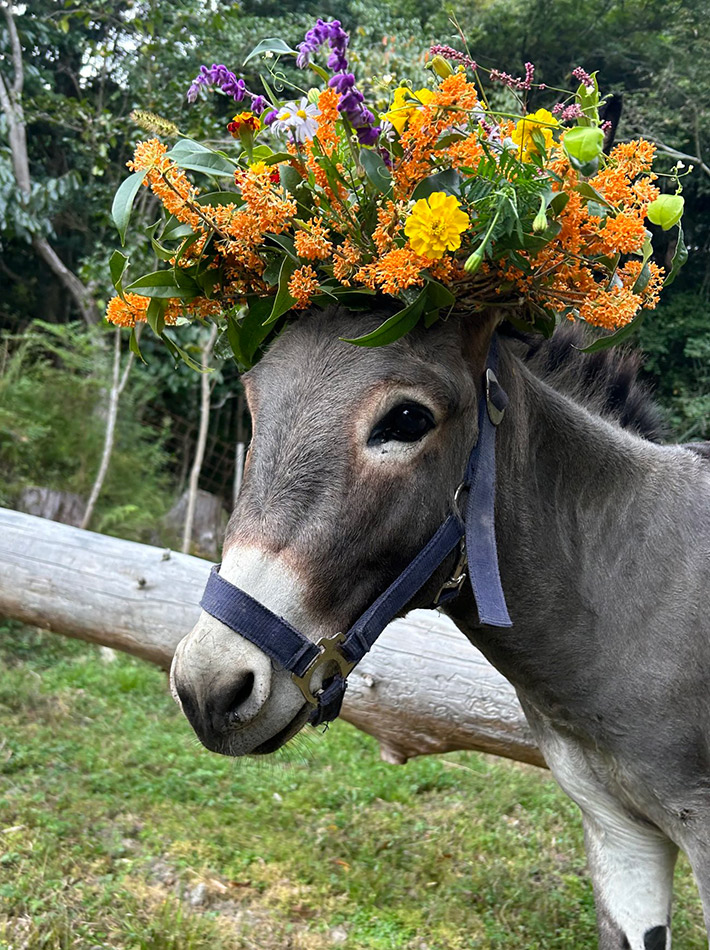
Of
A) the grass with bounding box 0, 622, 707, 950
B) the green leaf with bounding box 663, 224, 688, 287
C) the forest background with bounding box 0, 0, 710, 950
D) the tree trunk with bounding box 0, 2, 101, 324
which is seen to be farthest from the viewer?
the tree trunk with bounding box 0, 2, 101, 324

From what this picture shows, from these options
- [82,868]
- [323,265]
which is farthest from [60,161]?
[323,265]

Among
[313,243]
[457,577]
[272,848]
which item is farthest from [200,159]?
[272,848]

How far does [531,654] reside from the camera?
1857 millimetres

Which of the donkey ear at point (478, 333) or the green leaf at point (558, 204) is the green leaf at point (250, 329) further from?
the green leaf at point (558, 204)

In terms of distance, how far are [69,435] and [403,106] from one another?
685 centimetres

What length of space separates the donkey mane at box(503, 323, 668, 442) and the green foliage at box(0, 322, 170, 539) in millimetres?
5625

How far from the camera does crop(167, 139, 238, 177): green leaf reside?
5.24 ft

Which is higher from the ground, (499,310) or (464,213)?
(464,213)

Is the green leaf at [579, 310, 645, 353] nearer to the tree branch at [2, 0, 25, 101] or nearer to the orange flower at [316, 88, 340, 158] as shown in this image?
the orange flower at [316, 88, 340, 158]

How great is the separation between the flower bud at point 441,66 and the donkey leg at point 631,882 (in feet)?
6.01

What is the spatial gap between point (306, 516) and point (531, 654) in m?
0.76

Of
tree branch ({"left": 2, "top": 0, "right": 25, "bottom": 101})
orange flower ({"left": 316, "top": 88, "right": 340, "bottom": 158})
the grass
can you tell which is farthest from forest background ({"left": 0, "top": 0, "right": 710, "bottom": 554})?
orange flower ({"left": 316, "top": 88, "right": 340, "bottom": 158})

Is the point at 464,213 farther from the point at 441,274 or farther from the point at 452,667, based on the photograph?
the point at 452,667

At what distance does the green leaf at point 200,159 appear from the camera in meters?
1.60
